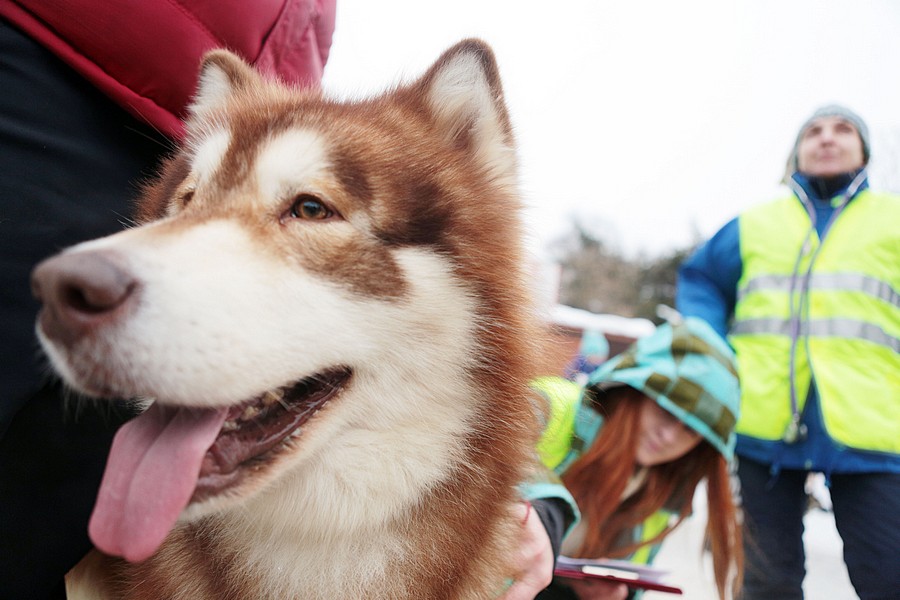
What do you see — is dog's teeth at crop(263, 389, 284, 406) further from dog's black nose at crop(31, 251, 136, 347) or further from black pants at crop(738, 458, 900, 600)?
black pants at crop(738, 458, 900, 600)

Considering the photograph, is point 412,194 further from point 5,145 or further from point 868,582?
point 868,582

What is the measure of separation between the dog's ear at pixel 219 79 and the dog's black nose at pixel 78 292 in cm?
95

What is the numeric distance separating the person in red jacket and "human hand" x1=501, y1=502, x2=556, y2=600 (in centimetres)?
116


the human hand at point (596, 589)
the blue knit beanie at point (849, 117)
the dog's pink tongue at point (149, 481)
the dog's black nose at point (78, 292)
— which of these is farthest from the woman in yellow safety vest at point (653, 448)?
the dog's black nose at point (78, 292)

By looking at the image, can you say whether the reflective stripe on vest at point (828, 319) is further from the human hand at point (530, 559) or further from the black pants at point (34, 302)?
the black pants at point (34, 302)

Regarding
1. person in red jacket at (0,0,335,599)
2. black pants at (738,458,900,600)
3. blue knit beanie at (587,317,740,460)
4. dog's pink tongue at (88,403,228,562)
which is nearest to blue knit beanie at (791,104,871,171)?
blue knit beanie at (587,317,740,460)

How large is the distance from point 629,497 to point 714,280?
1.59 metres

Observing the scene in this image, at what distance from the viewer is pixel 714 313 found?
12.4ft

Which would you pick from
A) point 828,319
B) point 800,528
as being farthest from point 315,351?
point 800,528

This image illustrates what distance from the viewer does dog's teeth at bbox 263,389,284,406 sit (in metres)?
1.22

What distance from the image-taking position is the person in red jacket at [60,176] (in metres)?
1.34

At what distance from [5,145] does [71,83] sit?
0.25 metres

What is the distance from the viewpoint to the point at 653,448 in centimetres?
306

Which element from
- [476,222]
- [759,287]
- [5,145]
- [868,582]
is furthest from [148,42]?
[868,582]
